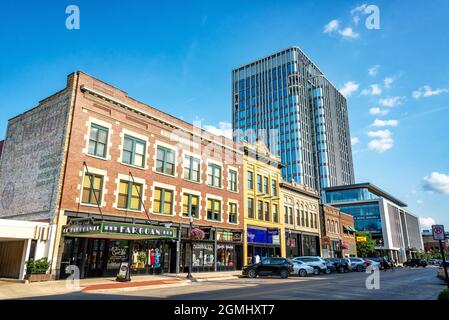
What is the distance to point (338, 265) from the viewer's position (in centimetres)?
3638

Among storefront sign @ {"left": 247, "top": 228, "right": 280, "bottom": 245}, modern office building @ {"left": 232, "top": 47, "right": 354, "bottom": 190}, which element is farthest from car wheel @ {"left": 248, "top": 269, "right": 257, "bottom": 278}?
modern office building @ {"left": 232, "top": 47, "right": 354, "bottom": 190}

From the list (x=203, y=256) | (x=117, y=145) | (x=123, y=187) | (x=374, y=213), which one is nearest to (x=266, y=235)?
(x=203, y=256)

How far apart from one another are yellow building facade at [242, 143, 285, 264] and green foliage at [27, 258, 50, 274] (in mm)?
19998

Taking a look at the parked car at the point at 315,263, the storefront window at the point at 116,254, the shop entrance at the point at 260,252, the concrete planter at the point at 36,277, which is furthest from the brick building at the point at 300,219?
the concrete planter at the point at 36,277

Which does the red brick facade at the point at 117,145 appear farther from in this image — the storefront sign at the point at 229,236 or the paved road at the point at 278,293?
the paved road at the point at 278,293

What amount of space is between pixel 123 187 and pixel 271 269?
12.8 m

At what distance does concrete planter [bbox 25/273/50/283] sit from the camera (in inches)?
730

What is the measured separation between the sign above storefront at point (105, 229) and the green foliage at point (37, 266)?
196 centimetres

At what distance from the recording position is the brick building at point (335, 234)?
174 ft

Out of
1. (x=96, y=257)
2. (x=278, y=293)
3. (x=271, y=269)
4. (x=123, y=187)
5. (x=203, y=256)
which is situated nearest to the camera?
(x=278, y=293)

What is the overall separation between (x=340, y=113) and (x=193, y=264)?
115 meters

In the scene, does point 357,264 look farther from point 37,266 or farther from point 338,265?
point 37,266
